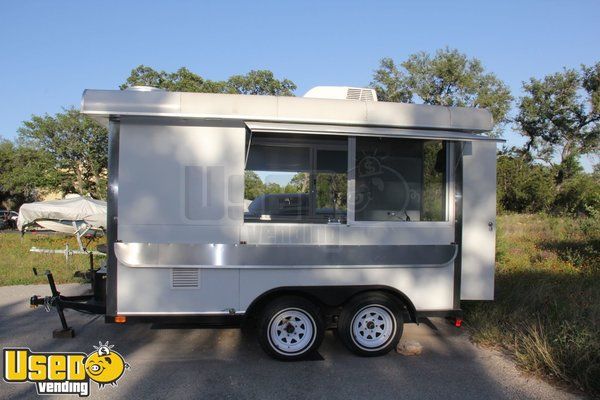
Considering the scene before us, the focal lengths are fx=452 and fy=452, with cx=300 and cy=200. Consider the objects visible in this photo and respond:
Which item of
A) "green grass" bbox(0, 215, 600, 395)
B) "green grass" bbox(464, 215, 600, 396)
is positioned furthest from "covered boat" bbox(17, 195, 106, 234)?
"green grass" bbox(464, 215, 600, 396)

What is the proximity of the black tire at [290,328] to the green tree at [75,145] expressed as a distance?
91.4 feet

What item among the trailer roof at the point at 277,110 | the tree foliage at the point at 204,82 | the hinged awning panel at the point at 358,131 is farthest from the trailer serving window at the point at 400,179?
the tree foliage at the point at 204,82

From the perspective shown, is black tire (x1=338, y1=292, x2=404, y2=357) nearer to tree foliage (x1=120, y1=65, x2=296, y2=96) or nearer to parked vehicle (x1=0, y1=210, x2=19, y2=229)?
tree foliage (x1=120, y1=65, x2=296, y2=96)

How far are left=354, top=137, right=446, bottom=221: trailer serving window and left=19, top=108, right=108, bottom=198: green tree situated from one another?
2775cm

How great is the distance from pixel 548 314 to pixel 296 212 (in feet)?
11.6

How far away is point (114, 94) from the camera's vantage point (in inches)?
181

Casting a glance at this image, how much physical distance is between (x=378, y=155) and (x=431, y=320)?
2.91 metres

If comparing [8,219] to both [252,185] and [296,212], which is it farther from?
[296,212]

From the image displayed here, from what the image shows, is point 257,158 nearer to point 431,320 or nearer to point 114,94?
point 114,94

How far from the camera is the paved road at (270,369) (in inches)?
167

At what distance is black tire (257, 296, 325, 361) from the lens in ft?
15.7

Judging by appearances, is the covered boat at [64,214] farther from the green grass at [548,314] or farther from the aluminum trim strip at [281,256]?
the green grass at [548,314]

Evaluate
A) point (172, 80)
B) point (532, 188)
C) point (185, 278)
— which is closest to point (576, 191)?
point (532, 188)

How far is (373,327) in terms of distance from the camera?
5.09 m
